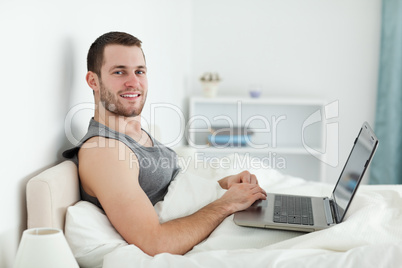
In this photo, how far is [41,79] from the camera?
4.45 feet

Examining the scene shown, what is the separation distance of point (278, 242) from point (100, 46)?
0.86 meters

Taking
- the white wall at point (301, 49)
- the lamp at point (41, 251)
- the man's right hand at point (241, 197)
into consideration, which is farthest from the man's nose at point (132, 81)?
the white wall at point (301, 49)

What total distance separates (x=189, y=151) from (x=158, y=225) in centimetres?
110

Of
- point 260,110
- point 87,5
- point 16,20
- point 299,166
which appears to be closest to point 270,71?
point 260,110

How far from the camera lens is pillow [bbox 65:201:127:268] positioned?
1283 mm

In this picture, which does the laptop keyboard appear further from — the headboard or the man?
the headboard

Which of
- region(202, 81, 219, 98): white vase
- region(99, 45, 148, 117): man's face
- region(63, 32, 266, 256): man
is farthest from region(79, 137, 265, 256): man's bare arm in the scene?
region(202, 81, 219, 98): white vase

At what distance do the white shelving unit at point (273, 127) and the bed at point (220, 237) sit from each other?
7.41ft

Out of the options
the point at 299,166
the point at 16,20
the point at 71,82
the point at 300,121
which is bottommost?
the point at 299,166

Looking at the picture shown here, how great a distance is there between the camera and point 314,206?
168 cm

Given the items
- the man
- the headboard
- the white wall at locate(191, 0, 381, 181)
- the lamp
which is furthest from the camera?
the white wall at locate(191, 0, 381, 181)

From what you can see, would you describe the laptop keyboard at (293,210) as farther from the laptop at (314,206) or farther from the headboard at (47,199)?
the headboard at (47,199)

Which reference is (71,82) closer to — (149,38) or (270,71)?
(149,38)

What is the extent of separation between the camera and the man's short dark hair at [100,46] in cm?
163
